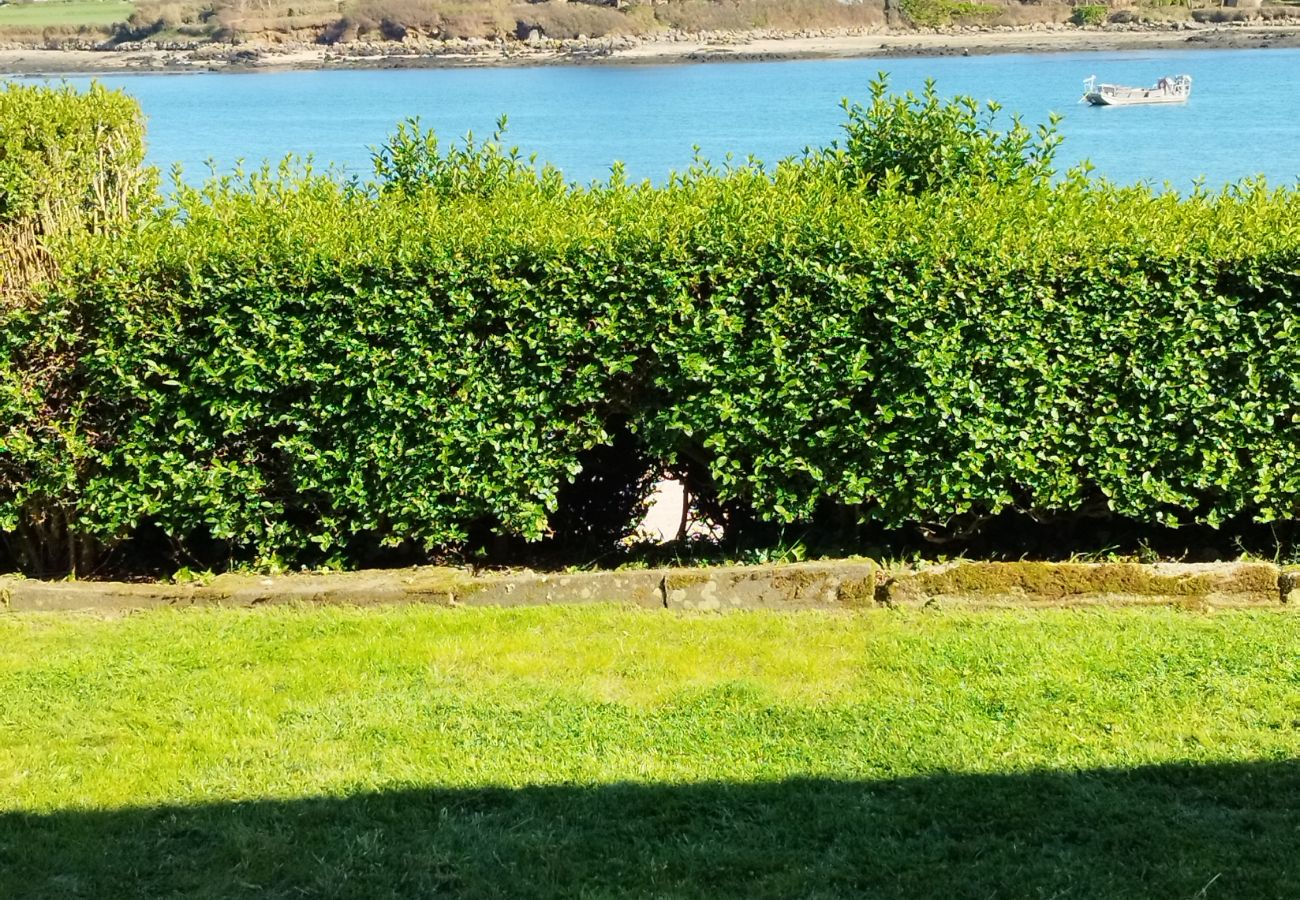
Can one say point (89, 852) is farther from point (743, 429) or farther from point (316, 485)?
point (743, 429)

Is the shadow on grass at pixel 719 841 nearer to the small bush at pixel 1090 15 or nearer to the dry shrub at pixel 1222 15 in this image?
the small bush at pixel 1090 15

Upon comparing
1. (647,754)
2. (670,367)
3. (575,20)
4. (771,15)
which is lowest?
(647,754)

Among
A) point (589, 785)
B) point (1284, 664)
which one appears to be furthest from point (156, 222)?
point (1284, 664)

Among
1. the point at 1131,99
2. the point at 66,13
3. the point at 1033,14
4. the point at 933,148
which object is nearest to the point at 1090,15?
the point at 1033,14

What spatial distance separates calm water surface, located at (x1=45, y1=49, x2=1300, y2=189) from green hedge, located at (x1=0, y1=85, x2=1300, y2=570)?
17126mm

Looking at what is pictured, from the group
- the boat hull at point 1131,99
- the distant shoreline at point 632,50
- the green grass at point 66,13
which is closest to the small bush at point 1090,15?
the distant shoreline at point 632,50

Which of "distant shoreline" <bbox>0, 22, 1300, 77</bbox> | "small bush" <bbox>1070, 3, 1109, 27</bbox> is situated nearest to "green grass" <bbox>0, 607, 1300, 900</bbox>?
"distant shoreline" <bbox>0, 22, 1300, 77</bbox>

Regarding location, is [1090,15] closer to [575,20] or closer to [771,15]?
[771,15]

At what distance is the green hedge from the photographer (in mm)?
6133

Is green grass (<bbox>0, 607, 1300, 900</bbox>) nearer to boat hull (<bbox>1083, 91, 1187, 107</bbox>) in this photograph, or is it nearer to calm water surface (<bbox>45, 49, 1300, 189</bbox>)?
calm water surface (<bbox>45, 49, 1300, 189</bbox>)

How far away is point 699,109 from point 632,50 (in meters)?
11.7

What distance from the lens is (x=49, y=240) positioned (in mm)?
6613

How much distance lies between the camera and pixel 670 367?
6.33 m

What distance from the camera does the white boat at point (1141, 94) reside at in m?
48.8
